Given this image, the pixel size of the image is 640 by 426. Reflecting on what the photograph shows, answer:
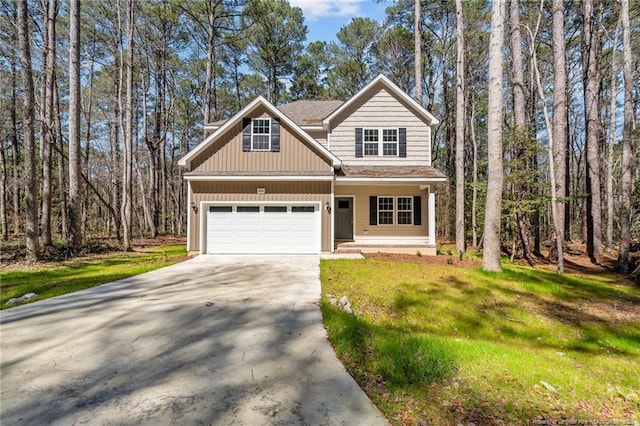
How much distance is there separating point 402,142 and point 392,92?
2279 millimetres

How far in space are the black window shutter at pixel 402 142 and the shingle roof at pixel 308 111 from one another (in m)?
3.73

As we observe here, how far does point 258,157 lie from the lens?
36.6ft

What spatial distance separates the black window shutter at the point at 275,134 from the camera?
11141mm

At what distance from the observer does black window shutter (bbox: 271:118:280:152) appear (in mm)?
11141

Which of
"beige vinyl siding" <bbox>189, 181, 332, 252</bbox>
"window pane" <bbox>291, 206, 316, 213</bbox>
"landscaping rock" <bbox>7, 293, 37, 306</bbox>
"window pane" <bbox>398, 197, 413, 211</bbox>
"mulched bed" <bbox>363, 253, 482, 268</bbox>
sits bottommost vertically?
"mulched bed" <bbox>363, 253, 482, 268</bbox>

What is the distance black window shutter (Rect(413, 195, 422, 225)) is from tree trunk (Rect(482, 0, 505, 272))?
190 inches

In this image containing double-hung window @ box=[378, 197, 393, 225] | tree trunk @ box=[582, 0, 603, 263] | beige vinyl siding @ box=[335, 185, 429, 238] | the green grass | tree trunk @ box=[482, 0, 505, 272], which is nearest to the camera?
the green grass

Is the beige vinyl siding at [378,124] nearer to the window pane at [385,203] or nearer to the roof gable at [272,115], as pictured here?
the window pane at [385,203]

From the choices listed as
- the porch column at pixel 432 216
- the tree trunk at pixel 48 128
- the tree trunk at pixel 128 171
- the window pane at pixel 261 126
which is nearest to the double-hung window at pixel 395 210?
the porch column at pixel 432 216

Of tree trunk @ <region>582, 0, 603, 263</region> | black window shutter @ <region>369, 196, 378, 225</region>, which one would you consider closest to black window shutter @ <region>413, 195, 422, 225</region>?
black window shutter @ <region>369, 196, 378, 225</region>

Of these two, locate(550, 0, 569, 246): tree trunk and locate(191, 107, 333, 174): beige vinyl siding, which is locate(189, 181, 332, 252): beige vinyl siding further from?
locate(550, 0, 569, 246): tree trunk

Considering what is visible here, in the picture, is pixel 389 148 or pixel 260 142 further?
pixel 389 148

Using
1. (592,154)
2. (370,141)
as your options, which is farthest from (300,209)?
(592,154)

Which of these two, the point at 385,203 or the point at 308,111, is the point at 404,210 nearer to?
the point at 385,203
